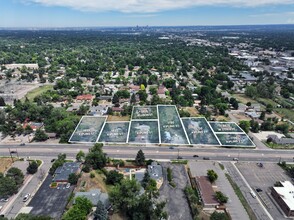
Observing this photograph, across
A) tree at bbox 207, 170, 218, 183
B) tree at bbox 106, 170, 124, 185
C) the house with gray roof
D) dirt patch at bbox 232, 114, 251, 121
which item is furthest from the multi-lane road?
dirt patch at bbox 232, 114, 251, 121

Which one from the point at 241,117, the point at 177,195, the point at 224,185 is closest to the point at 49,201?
the point at 177,195

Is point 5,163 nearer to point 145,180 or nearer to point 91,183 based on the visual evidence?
point 91,183

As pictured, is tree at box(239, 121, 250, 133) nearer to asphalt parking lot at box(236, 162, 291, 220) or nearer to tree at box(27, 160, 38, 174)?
asphalt parking lot at box(236, 162, 291, 220)

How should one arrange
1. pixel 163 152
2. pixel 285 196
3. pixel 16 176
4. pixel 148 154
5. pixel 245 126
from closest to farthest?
pixel 285 196 → pixel 16 176 → pixel 148 154 → pixel 163 152 → pixel 245 126

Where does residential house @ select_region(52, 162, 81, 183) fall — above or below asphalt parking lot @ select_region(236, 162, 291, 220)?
above

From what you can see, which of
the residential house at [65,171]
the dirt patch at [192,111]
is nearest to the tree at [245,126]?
the dirt patch at [192,111]

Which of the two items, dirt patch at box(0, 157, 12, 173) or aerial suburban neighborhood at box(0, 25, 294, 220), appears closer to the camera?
aerial suburban neighborhood at box(0, 25, 294, 220)
